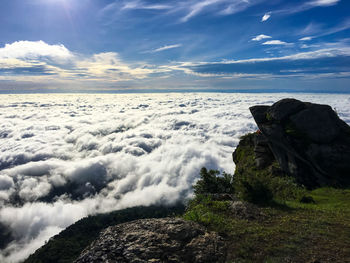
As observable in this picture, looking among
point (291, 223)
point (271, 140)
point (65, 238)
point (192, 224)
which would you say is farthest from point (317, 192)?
point (65, 238)

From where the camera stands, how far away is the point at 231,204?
14055 millimetres

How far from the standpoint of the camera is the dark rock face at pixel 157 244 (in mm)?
7855

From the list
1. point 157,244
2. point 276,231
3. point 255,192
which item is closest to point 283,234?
point 276,231

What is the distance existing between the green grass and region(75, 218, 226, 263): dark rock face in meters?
0.91

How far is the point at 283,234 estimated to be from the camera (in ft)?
33.3

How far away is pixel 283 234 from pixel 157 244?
21.7ft

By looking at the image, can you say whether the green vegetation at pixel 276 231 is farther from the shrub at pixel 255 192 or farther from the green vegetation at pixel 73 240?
the green vegetation at pixel 73 240

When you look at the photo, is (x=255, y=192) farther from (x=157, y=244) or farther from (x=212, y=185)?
Answer: (x=157, y=244)

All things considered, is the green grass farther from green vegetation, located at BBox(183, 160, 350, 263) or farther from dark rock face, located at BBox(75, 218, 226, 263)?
dark rock face, located at BBox(75, 218, 226, 263)

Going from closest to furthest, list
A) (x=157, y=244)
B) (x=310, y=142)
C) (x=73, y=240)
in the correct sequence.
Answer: (x=157, y=244) < (x=310, y=142) < (x=73, y=240)

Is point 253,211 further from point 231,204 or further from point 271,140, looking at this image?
point 271,140

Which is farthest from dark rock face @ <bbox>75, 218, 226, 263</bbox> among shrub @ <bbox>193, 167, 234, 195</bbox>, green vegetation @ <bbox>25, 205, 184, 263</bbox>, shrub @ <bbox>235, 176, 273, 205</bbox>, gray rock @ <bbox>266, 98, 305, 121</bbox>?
green vegetation @ <bbox>25, 205, 184, 263</bbox>

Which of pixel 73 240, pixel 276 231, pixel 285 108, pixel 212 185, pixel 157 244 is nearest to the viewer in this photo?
pixel 157 244

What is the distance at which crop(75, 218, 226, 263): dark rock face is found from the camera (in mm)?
7855
